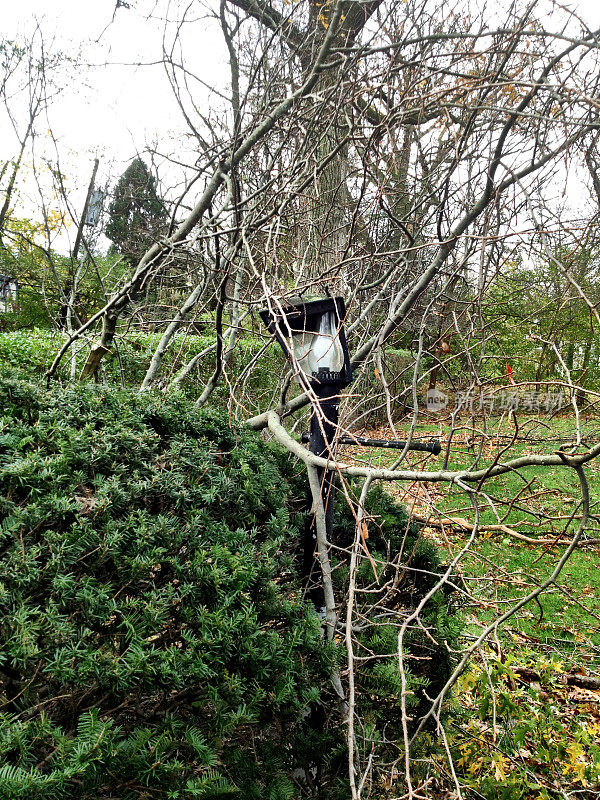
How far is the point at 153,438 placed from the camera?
6.58 ft

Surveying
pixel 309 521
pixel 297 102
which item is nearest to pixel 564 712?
pixel 309 521

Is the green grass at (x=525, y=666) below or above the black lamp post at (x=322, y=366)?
below

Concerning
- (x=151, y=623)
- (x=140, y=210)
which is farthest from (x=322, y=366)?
(x=140, y=210)

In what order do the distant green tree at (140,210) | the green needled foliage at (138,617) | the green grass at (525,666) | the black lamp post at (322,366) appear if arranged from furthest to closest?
the distant green tree at (140,210) → the black lamp post at (322,366) → the green grass at (525,666) → the green needled foliage at (138,617)

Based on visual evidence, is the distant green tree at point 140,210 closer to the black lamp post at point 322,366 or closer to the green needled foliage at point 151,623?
the black lamp post at point 322,366

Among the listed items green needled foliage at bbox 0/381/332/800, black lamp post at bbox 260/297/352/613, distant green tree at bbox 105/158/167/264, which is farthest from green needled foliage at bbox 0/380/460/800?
distant green tree at bbox 105/158/167/264

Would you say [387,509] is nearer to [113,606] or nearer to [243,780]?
[243,780]

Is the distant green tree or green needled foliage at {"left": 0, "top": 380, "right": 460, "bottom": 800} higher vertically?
the distant green tree

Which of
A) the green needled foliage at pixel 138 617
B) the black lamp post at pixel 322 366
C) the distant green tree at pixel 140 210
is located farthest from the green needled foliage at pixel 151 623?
the distant green tree at pixel 140 210

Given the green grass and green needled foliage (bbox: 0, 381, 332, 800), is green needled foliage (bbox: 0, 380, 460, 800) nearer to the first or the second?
green needled foliage (bbox: 0, 381, 332, 800)

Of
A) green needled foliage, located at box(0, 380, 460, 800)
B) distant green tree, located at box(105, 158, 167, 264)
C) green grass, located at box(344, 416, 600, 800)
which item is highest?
distant green tree, located at box(105, 158, 167, 264)

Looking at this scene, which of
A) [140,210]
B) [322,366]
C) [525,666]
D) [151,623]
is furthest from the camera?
[140,210]

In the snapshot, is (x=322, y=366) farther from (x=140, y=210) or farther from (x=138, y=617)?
(x=140, y=210)

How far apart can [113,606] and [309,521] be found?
1099 millimetres
